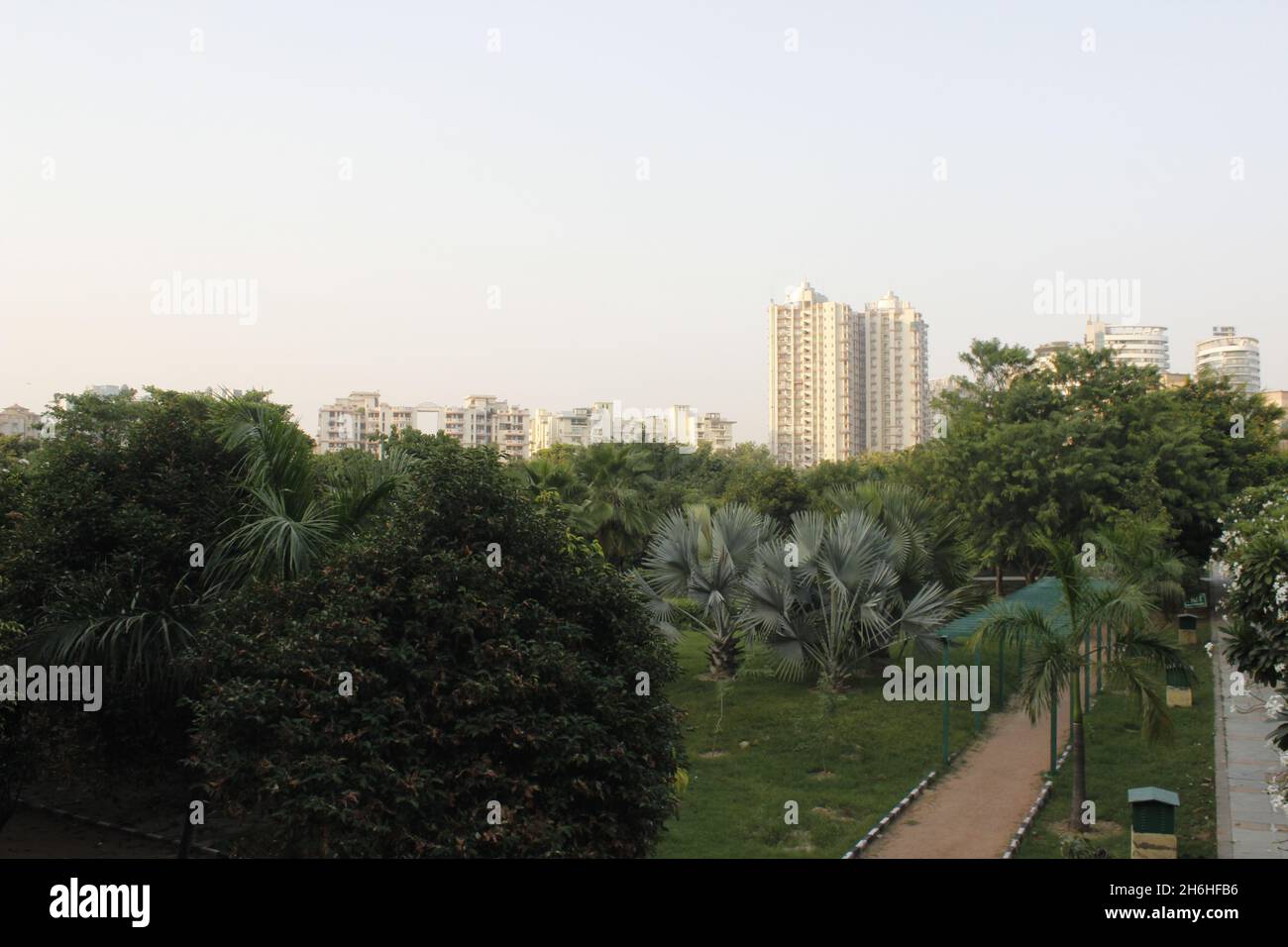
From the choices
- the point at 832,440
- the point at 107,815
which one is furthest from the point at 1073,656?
the point at 832,440

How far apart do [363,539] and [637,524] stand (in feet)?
50.8

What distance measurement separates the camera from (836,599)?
1764cm

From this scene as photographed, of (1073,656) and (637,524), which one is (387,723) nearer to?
(1073,656)

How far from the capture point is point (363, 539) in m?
8.00

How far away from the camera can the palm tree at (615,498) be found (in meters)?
23.1

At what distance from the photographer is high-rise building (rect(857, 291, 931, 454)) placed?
10969 centimetres

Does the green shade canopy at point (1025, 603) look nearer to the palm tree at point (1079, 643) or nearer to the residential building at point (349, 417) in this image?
the palm tree at point (1079, 643)

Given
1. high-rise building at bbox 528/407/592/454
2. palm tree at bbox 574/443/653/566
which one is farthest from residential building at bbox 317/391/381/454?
palm tree at bbox 574/443/653/566

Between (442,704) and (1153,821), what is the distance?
22.8 feet

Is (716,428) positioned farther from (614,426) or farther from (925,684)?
(925,684)

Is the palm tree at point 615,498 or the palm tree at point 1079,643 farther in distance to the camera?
the palm tree at point 615,498

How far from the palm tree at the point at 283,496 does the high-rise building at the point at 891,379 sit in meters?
103

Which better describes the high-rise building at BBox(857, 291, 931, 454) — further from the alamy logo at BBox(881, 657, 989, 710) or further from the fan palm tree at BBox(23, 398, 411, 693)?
the fan palm tree at BBox(23, 398, 411, 693)
